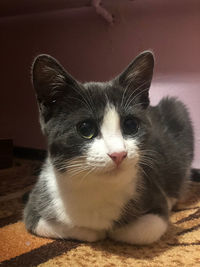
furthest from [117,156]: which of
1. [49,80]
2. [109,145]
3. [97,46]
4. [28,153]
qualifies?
[28,153]

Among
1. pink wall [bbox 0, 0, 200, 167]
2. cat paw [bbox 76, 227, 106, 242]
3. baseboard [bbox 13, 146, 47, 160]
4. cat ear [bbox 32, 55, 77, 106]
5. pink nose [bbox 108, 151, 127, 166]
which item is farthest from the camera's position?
baseboard [bbox 13, 146, 47, 160]

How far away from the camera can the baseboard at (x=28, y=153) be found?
7.69ft

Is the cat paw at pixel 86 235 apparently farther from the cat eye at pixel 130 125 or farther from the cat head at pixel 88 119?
the cat eye at pixel 130 125

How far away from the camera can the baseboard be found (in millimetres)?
2343

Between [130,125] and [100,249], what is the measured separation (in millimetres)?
387

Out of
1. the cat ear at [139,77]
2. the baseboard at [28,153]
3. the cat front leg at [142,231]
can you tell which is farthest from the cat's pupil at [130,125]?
the baseboard at [28,153]

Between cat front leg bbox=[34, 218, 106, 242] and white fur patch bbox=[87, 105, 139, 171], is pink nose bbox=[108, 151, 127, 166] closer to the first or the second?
white fur patch bbox=[87, 105, 139, 171]

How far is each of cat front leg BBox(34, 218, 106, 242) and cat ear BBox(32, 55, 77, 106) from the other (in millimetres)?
393

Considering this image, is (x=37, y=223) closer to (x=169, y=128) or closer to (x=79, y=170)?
(x=79, y=170)

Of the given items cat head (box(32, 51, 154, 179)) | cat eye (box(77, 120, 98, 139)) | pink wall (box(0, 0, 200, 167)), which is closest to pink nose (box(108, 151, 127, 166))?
cat head (box(32, 51, 154, 179))

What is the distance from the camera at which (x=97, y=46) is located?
202 centimetres

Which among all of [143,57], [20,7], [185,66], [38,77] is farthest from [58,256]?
[20,7]

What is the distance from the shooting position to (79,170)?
975 millimetres

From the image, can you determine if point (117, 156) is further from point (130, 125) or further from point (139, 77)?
point (139, 77)
